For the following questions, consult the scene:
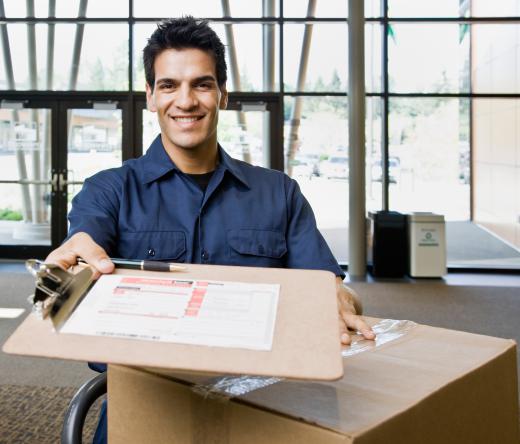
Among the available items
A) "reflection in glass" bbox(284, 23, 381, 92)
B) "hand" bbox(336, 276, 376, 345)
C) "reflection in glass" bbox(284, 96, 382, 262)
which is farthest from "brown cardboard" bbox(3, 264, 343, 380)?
"reflection in glass" bbox(284, 23, 381, 92)

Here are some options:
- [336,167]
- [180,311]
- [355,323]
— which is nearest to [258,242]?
[355,323]

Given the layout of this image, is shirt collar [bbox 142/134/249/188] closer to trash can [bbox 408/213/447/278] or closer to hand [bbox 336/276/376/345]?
hand [bbox 336/276/376/345]

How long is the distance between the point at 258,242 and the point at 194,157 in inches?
9.9

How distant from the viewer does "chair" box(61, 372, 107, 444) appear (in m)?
1.11

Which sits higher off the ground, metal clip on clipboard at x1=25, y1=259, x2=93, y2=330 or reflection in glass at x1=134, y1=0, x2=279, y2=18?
reflection in glass at x1=134, y1=0, x2=279, y2=18

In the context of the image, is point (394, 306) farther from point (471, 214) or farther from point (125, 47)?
point (125, 47)

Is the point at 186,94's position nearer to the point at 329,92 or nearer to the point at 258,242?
the point at 258,242

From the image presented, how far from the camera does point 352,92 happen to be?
7547 mm

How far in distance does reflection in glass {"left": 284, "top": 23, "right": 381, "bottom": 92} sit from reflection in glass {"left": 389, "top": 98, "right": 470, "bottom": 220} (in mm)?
711

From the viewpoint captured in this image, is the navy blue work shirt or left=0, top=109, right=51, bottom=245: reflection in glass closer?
the navy blue work shirt

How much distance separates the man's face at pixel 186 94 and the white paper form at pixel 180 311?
62 cm

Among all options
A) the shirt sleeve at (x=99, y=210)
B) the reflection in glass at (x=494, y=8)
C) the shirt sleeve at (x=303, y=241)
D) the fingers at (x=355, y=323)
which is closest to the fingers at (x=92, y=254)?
the shirt sleeve at (x=99, y=210)

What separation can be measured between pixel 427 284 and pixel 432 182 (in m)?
1.81

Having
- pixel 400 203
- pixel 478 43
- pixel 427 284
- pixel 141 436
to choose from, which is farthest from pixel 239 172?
pixel 478 43
